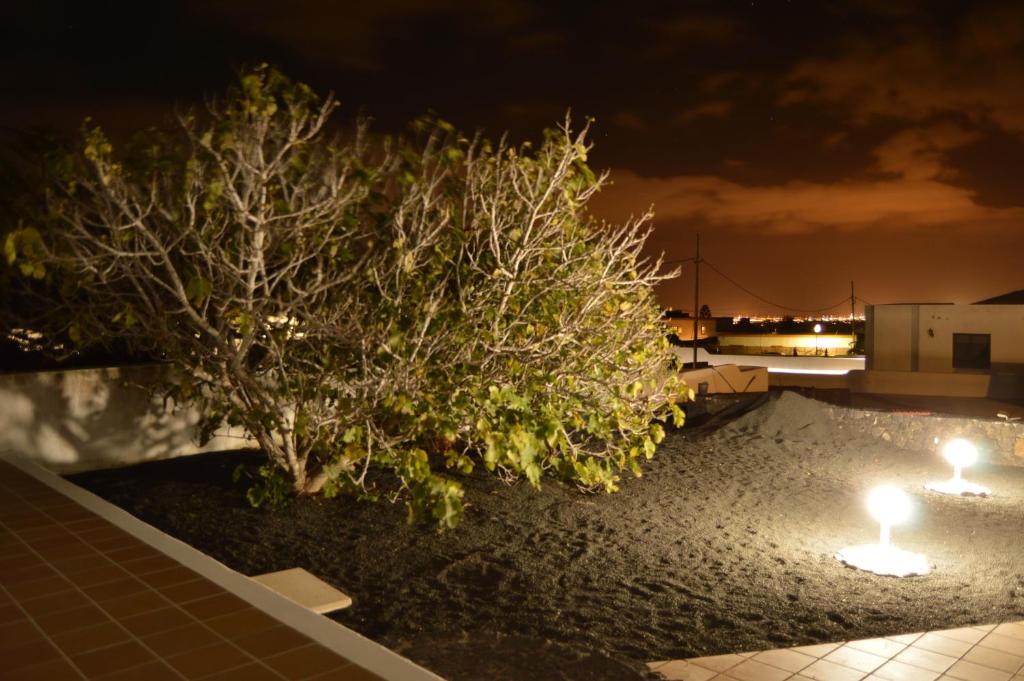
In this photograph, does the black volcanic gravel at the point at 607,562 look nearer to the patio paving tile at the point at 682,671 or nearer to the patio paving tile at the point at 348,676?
the patio paving tile at the point at 682,671

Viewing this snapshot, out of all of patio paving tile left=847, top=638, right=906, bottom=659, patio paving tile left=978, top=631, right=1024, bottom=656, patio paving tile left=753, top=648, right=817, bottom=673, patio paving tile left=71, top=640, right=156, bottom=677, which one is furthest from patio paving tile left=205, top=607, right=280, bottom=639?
patio paving tile left=978, top=631, right=1024, bottom=656

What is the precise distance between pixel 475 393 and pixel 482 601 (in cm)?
145

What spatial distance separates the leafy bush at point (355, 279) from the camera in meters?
4.87

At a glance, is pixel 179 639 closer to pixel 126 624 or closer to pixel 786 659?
pixel 126 624

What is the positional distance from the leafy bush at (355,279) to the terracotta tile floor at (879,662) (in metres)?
1.95

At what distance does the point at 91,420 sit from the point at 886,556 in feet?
23.4

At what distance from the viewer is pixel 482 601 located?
15.0ft

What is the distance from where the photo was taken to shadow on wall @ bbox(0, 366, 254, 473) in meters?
6.73

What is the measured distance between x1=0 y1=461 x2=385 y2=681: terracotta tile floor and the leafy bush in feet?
5.15

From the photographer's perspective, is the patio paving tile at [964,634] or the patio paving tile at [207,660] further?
the patio paving tile at [964,634]

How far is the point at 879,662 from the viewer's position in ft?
13.2

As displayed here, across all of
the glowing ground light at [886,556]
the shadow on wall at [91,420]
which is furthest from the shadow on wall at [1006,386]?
the shadow on wall at [91,420]

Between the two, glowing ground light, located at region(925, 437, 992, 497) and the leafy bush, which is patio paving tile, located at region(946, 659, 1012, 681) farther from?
glowing ground light, located at region(925, 437, 992, 497)

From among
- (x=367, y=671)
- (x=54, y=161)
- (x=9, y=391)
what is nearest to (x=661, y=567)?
(x=367, y=671)
